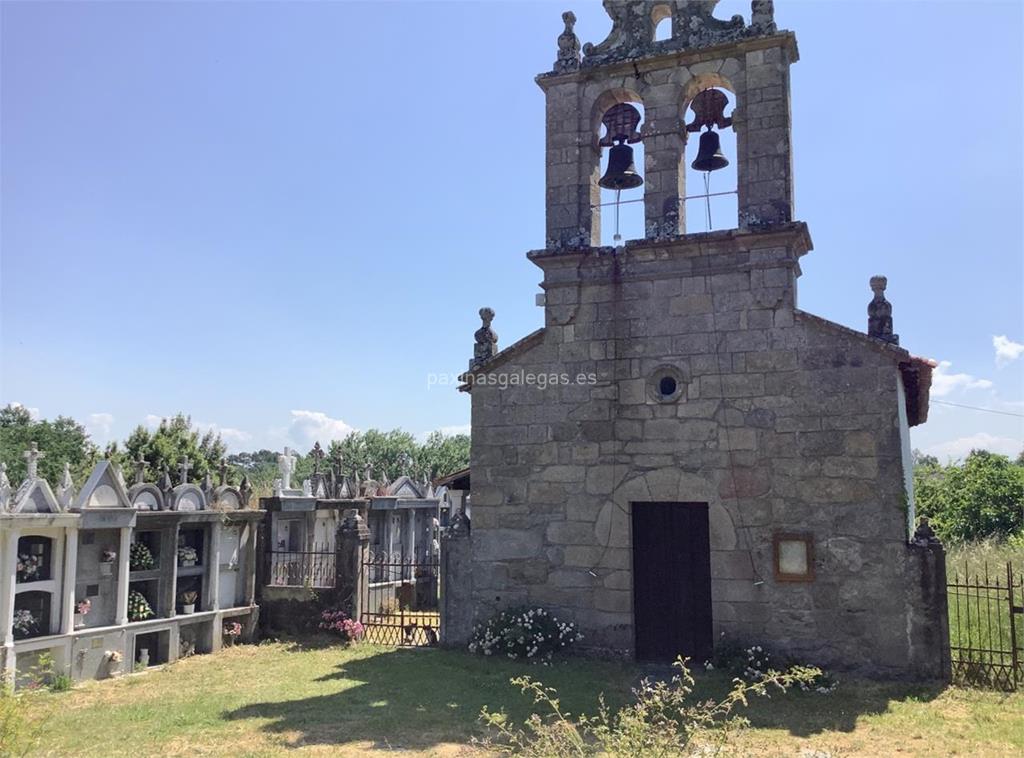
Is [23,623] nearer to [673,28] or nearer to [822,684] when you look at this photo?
[822,684]

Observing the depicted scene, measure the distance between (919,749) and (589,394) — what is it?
523 centimetres

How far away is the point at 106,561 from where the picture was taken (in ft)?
33.4

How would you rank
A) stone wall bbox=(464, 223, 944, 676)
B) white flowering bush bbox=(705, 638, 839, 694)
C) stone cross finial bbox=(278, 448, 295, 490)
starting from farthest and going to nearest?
stone cross finial bbox=(278, 448, 295, 490) → stone wall bbox=(464, 223, 944, 676) → white flowering bush bbox=(705, 638, 839, 694)

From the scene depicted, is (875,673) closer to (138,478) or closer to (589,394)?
(589,394)

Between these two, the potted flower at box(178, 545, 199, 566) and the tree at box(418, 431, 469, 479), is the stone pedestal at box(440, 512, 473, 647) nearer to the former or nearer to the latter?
the potted flower at box(178, 545, 199, 566)

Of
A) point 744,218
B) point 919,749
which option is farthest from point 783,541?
point 744,218

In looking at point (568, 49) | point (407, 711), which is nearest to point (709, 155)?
point (568, 49)

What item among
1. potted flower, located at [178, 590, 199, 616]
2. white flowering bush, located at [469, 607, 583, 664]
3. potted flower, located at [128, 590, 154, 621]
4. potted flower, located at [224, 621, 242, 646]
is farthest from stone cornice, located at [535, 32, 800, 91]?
potted flower, located at [224, 621, 242, 646]

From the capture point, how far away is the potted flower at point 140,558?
34.9 ft

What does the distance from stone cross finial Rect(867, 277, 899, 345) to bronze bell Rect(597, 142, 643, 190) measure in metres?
3.39

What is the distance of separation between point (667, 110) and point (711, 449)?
439 cm

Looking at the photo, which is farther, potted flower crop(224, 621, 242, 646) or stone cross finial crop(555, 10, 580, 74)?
potted flower crop(224, 621, 242, 646)

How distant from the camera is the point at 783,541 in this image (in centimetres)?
891

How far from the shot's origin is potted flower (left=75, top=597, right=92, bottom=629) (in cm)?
972
